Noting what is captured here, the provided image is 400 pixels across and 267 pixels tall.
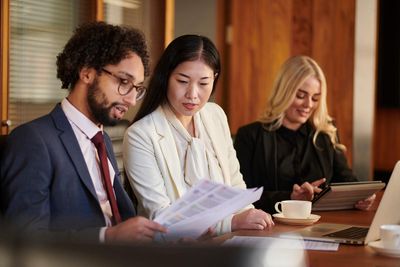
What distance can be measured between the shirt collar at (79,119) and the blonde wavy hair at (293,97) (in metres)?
1.47

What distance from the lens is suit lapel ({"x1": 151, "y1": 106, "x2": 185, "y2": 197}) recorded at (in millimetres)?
2293

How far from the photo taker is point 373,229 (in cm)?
180

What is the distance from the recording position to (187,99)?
7.75 feet

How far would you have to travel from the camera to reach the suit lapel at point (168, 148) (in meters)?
2.29

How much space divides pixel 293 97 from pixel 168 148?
3.34 ft

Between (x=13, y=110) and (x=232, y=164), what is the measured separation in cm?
129

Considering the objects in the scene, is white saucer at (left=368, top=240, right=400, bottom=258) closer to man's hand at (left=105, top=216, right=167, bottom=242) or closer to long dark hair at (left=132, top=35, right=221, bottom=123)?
man's hand at (left=105, top=216, right=167, bottom=242)

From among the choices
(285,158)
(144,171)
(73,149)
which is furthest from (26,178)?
(285,158)

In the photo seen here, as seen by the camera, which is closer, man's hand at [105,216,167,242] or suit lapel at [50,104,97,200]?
man's hand at [105,216,167,242]

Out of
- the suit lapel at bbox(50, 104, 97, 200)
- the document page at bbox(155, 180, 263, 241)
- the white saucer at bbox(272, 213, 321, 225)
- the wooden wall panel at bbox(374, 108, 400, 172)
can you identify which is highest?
the suit lapel at bbox(50, 104, 97, 200)

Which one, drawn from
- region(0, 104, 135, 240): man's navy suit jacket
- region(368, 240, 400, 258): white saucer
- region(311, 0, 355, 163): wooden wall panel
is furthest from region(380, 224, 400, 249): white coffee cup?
region(311, 0, 355, 163): wooden wall panel

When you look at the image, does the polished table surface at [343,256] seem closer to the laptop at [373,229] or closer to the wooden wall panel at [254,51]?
the laptop at [373,229]

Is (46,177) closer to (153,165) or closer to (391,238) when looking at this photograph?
(153,165)

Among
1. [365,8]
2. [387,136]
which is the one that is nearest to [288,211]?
[365,8]
